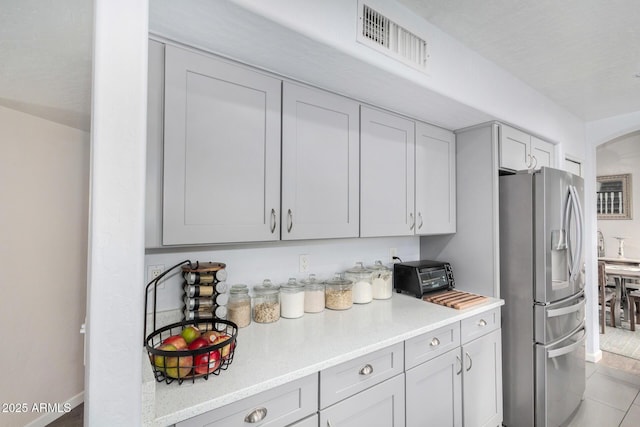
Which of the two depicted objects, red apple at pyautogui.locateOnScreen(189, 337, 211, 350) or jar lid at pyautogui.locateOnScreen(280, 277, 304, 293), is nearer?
red apple at pyautogui.locateOnScreen(189, 337, 211, 350)

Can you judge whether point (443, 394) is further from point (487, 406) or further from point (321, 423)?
point (321, 423)

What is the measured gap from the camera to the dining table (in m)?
3.97

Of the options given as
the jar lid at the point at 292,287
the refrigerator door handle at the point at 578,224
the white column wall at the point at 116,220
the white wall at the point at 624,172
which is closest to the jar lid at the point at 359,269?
the jar lid at the point at 292,287

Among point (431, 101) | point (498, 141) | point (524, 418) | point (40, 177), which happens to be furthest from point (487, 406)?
point (40, 177)

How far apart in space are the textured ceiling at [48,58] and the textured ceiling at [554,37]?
1.44 metres

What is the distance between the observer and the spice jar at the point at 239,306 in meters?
1.51

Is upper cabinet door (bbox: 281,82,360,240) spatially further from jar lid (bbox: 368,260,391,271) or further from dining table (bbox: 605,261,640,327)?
dining table (bbox: 605,261,640,327)

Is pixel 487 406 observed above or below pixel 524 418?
above

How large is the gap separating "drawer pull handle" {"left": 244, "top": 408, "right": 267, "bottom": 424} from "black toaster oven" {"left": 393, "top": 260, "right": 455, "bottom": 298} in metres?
1.36

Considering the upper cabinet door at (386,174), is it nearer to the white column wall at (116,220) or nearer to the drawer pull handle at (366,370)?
the drawer pull handle at (366,370)

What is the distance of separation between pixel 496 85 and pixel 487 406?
2112mm

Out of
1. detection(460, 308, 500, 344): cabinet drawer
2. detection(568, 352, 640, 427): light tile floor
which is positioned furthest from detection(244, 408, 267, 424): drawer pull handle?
detection(568, 352, 640, 427): light tile floor

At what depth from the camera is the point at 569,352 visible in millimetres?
2229

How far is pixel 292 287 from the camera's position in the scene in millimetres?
1703
